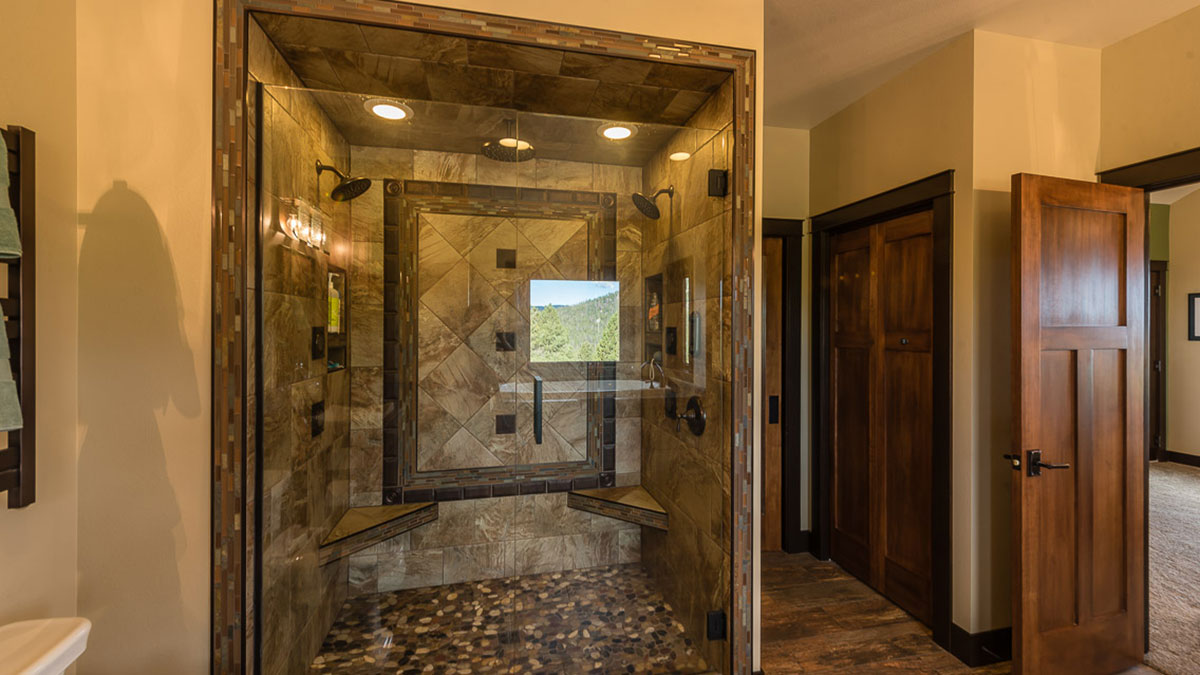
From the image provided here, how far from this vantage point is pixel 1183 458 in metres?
5.21

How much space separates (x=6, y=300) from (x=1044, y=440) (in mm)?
3441

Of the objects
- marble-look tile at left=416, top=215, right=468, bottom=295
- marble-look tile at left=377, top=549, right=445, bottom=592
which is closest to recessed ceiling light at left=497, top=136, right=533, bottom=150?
marble-look tile at left=416, top=215, right=468, bottom=295

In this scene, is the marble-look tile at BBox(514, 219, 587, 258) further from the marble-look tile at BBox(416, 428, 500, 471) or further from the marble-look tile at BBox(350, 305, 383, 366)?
the marble-look tile at BBox(416, 428, 500, 471)

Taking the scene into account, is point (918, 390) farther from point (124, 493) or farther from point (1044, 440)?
point (124, 493)

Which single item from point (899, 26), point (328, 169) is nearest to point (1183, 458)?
point (899, 26)

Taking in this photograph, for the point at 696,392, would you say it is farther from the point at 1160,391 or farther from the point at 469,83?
the point at 1160,391

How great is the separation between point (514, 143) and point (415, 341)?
90cm

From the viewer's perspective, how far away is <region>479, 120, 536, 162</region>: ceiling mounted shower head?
1.93 meters

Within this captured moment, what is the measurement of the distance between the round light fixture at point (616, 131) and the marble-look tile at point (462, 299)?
2.56 ft

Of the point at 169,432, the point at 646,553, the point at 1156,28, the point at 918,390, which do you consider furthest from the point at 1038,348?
the point at 169,432

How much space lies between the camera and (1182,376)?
5.26 meters

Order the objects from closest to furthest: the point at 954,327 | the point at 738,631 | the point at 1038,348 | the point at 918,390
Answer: the point at 738,631
the point at 1038,348
the point at 954,327
the point at 918,390

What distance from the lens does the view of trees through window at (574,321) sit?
1997mm

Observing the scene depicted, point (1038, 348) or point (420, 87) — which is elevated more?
point (420, 87)
